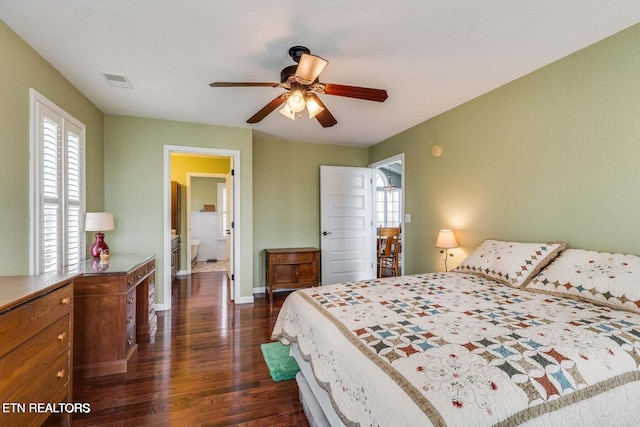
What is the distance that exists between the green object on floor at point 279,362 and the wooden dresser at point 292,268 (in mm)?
1471

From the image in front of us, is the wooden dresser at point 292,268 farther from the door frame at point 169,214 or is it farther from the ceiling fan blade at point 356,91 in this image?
the ceiling fan blade at point 356,91

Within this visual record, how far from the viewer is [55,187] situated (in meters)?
2.37

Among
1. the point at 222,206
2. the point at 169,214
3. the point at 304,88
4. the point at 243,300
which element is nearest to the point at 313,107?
the point at 304,88

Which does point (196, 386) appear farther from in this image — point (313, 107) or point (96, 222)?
point (313, 107)

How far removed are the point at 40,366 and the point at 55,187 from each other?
155 cm

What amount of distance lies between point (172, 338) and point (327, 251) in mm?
2542

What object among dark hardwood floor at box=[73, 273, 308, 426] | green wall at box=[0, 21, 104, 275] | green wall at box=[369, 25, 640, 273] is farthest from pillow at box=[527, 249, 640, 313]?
green wall at box=[0, 21, 104, 275]

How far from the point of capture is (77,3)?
1670mm

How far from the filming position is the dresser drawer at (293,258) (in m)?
4.19

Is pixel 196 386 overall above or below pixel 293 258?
below

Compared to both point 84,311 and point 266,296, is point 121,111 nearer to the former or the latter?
point 84,311

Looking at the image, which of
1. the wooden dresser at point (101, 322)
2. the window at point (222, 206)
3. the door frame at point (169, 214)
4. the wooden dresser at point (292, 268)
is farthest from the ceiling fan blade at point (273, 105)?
the window at point (222, 206)

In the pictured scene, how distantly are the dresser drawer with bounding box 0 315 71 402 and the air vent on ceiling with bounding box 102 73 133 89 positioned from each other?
197cm

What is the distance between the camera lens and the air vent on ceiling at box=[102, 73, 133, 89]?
2527 millimetres
